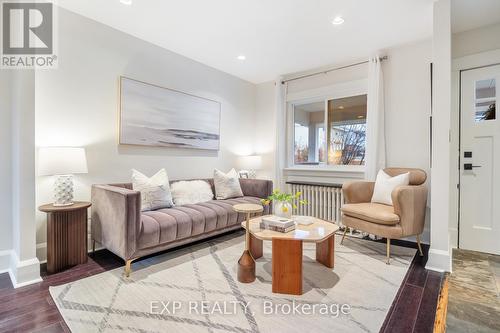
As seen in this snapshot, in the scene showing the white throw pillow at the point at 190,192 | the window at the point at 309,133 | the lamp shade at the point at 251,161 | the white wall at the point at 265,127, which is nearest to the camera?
the white throw pillow at the point at 190,192

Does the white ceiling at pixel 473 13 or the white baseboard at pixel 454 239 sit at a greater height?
the white ceiling at pixel 473 13

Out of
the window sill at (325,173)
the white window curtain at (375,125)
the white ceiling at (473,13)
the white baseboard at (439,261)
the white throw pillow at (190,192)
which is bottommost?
the white baseboard at (439,261)

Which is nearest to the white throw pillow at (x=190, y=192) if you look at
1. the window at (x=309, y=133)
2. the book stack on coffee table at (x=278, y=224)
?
the book stack on coffee table at (x=278, y=224)

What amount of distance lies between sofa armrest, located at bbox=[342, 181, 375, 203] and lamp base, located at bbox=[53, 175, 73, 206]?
2.95m

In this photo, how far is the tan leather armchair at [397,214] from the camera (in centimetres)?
242

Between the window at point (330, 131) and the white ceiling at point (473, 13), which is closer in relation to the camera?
the white ceiling at point (473, 13)

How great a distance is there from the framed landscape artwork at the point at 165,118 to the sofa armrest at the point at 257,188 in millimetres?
826

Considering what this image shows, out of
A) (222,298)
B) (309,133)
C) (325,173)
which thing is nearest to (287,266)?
(222,298)

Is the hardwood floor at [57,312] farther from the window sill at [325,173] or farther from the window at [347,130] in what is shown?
the window at [347,130]

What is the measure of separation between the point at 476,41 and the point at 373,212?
2401 millimetres

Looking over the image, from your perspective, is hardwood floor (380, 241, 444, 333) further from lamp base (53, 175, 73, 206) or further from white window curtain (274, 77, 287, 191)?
lamp base (53, 175, 73, 206)

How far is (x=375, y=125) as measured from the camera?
10.7 ft

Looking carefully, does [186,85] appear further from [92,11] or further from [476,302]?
[476,302]

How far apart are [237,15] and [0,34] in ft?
7.11
